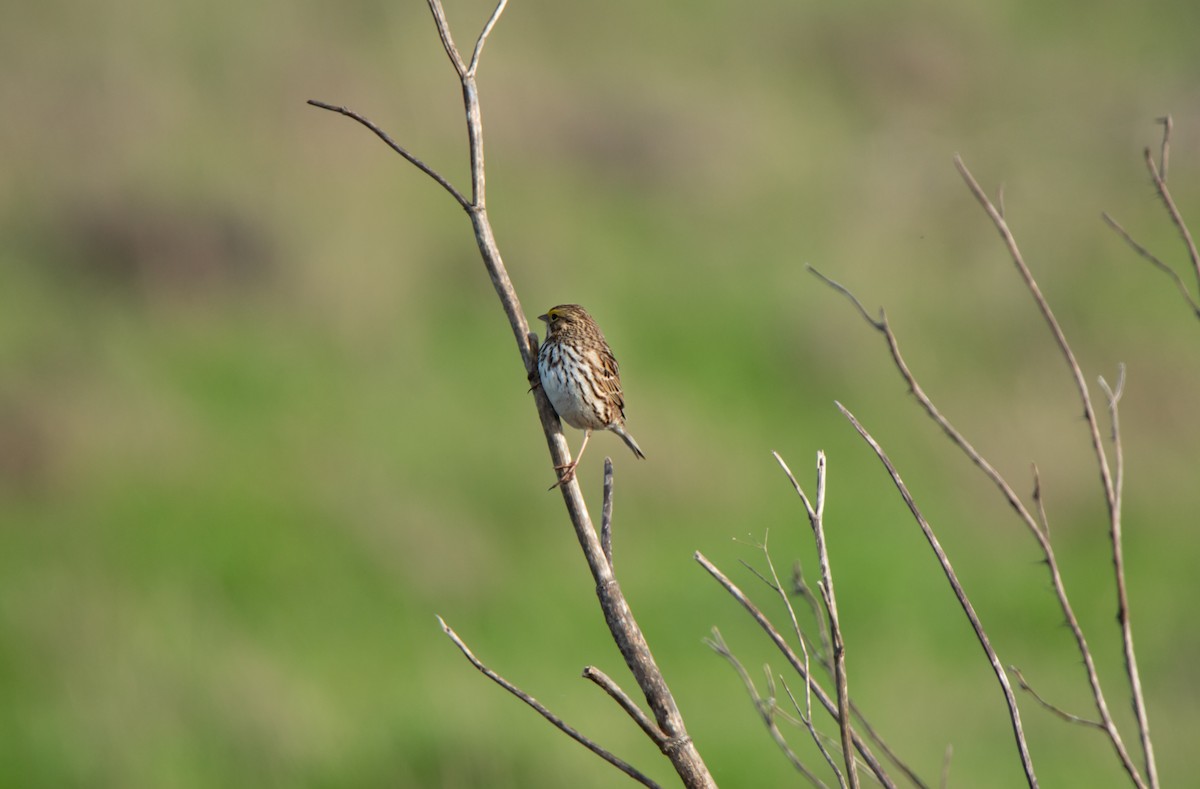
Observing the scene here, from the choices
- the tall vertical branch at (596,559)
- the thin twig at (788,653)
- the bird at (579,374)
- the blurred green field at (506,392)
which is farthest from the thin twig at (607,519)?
the blurred green field at (506,392)

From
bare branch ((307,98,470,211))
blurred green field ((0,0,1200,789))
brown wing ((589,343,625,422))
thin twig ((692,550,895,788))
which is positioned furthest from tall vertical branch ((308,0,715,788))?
blurred green field ((0,0,1200,789))

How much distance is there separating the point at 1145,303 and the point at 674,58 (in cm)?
625

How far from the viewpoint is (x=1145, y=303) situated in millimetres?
14148

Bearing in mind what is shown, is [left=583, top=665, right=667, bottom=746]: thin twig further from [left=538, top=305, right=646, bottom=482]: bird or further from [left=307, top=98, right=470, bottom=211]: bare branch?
[left=538, top=305, right=646, bottom=482]: bird

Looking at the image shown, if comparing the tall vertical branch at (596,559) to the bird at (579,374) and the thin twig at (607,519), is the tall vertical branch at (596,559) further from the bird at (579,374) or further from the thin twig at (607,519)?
the bird at (579,374)

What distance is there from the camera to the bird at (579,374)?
5211 millimetres

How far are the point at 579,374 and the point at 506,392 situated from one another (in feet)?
21.3

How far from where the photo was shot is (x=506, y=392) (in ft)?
38.3

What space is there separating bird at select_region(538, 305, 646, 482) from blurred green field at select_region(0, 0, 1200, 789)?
10.6 feet

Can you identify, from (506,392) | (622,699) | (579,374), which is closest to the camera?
(622,699)

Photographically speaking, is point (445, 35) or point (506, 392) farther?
point (506, 392)

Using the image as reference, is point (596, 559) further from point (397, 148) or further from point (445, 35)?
point (445, 35)

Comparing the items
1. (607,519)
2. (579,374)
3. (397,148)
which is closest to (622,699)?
(607,519)

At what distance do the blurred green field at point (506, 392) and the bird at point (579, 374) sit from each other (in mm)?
3220
